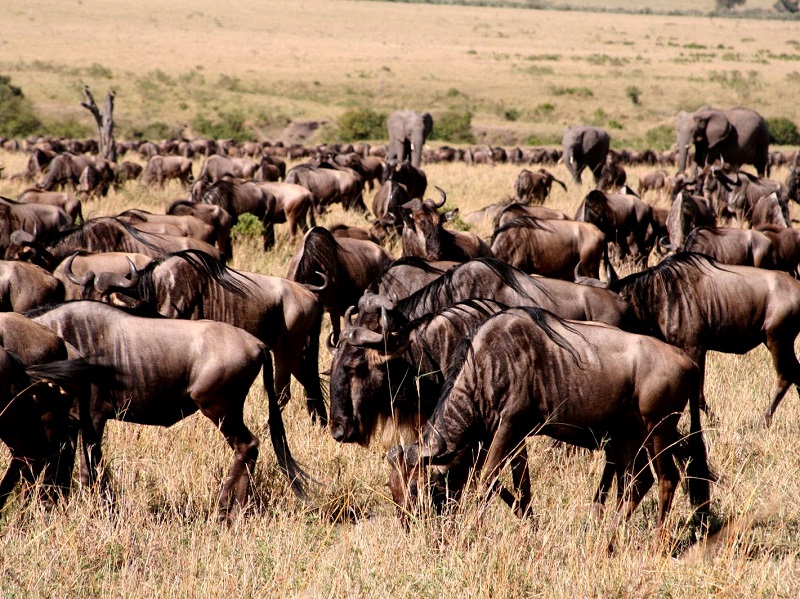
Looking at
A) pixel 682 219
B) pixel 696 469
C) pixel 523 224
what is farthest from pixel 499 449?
pixel 682 219

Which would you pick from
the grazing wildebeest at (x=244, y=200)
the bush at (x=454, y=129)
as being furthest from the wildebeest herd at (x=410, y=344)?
the bush at (x=454, y=129)

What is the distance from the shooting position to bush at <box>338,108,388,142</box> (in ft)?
145

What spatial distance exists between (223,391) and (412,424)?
41.5 inches

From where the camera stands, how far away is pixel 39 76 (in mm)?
54156

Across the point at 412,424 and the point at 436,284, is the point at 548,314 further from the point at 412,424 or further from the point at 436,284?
the point at 436,284

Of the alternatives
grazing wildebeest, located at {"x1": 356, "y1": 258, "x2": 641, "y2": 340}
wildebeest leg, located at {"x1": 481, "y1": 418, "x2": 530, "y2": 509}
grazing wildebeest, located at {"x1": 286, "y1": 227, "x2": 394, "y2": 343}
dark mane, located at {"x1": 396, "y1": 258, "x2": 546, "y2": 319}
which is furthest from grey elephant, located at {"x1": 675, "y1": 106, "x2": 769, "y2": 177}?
wildebeest leg, located at {"x1": 481, "y1": 418, "x2": 530, "y2": 509}

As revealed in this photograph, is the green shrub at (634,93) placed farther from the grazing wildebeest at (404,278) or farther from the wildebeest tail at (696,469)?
the wildebeest tail at (696,469)

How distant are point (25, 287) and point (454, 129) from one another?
39.8 m

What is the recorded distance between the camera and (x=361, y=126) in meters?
44.6

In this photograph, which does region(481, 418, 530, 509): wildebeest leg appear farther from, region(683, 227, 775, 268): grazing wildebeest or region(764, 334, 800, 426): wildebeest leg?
region(683, 227, 775, 268): grazing wildebeest

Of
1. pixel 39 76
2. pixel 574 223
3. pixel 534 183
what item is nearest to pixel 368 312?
pixel 574 223

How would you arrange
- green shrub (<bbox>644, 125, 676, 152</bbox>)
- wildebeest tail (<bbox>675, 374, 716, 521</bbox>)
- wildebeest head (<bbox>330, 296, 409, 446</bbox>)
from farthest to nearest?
green shrub (<bbox>644, 125, 676, 152</bbox>) < wildebeest head (<bbox>330, 296, 409, 446</bbox>) < wildebeest tail (<bbox>675, 374, 716, 521</bbox>)

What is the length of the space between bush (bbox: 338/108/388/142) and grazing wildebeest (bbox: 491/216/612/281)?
35.2m

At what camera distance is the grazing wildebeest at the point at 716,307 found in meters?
6.67
